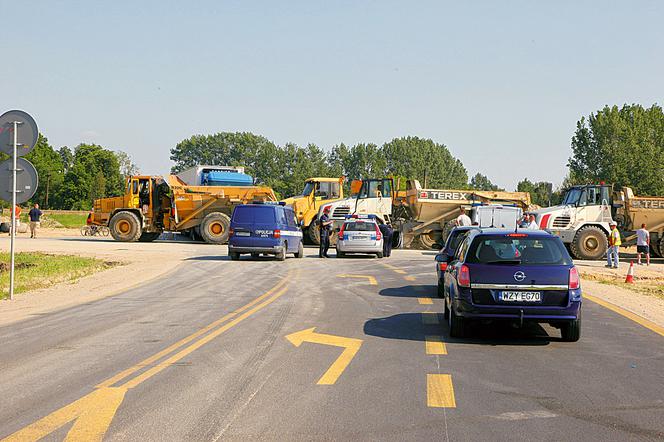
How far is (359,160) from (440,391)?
137254 millimetres

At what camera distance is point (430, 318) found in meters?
Result: 12.7

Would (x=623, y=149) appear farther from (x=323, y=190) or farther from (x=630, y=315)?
(x=630, y=315)

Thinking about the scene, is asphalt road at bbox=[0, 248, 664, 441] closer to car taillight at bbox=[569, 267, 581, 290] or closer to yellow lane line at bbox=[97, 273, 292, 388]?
yellow lane line at bbox=[97, 273, 292, 388]

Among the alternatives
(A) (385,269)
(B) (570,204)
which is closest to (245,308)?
(A) (385,269)

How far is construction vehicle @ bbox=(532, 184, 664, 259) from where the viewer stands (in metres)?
32.4

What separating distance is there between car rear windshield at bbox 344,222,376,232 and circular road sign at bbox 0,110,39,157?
1693 cm

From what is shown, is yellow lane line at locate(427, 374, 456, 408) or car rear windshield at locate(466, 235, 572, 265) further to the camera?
car rear windshield at locate(466, 235, 572, 265)

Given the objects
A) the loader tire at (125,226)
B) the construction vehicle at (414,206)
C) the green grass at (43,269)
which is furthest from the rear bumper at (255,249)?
the loader tire at (125,226)

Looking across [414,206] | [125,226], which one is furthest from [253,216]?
[125,226]

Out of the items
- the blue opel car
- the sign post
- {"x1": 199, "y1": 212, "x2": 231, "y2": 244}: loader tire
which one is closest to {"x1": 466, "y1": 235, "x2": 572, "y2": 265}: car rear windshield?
the blue opel car

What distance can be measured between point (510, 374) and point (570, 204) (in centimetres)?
2670

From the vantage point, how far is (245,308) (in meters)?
13.5

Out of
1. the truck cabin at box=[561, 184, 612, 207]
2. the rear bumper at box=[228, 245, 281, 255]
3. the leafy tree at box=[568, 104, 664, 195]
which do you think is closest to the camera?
the rear bumper at box=[228, 245, 281, 255]

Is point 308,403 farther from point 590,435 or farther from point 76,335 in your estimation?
point 76,335
